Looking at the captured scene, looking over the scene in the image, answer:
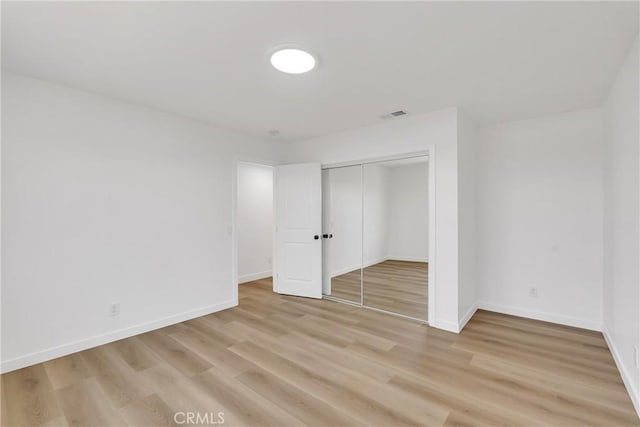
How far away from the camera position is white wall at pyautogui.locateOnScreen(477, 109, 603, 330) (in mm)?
3322

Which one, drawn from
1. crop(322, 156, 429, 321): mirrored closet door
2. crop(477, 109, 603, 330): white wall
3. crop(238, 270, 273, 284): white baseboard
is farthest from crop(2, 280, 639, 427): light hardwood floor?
crop(238, 270, 273, 284): white baseboard

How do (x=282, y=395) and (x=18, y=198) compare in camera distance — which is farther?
(x=18, y=198)

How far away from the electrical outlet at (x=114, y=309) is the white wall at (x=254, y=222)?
2.56 metres

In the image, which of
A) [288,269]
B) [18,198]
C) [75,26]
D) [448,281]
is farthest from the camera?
[288,269]

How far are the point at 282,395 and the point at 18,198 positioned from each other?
2.74 metres

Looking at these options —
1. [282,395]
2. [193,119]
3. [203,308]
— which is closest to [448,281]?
[282,395]

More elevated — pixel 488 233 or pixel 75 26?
pixel 75 26

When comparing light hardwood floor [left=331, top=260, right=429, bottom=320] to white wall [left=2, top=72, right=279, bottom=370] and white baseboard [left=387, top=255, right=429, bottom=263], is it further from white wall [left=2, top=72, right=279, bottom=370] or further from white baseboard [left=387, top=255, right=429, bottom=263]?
white wall [left=2, top=72, right=279, bottom=370]

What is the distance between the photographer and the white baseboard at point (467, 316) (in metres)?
3.29

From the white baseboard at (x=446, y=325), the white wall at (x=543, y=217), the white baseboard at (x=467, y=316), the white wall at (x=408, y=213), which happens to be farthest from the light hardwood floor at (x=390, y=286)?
the white wall at (x=543, y=217)

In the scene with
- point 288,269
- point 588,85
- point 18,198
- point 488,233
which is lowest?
point 288,269

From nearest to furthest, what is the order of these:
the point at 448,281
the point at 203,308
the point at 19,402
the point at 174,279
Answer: the point at 19,402 → the point at 448,281 → the point at 174,279 → the point at 203,308

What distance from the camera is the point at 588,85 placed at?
2701 mm

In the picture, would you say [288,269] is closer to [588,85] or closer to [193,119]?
[193,119]
